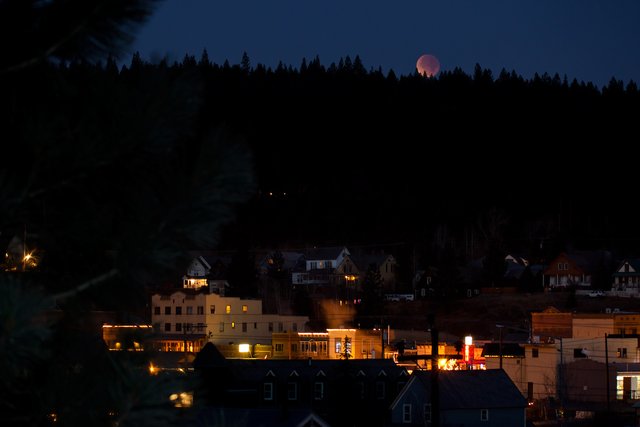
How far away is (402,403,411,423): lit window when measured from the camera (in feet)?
104

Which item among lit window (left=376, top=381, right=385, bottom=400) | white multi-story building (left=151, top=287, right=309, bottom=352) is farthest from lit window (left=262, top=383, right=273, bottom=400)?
white multi-story building (left=151, top=287, right=309, bottom=352)

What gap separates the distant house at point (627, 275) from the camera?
69812 millimetres

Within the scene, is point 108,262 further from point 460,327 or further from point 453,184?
point 453,184

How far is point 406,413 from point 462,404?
6.12 ft

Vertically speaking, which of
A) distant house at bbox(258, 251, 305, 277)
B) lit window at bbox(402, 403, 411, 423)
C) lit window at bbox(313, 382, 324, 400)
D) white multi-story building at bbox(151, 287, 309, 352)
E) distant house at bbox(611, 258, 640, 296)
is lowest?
lit window at bbox(402, 403, 411, 423)

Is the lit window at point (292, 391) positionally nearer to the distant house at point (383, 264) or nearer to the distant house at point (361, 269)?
the distant house at point (361, 269)

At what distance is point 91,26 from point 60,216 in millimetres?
669

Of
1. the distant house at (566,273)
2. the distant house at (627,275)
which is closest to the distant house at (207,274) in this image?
the distant house at (566,273)

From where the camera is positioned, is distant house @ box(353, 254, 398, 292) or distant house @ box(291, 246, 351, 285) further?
distant house @ box(353, 254, 398, 292)

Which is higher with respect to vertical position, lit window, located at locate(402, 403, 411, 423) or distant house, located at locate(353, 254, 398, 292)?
distant house, located at locate(353, 254, 398, 292)

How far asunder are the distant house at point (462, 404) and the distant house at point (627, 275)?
40.2m

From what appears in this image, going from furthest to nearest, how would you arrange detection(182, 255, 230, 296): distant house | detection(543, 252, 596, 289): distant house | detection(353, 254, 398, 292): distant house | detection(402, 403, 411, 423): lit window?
detection(353, 254, 398, 292): distant house
detection(543, 252, 596, 289): distant house
detection(182, 255, 230, 296): distant house
detection(402, 403, 411, 423): lit window

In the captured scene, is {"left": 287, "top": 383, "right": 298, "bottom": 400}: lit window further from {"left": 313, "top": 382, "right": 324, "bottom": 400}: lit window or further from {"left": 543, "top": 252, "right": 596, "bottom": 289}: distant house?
{"left": 543, "top": 252, "right": 596, "bottom": 289}: distant house

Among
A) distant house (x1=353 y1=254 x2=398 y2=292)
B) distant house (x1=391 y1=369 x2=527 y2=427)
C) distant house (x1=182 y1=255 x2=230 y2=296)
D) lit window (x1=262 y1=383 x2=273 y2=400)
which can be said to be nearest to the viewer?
distant house (x1=391 y1=369 x2=527 y2=427)
